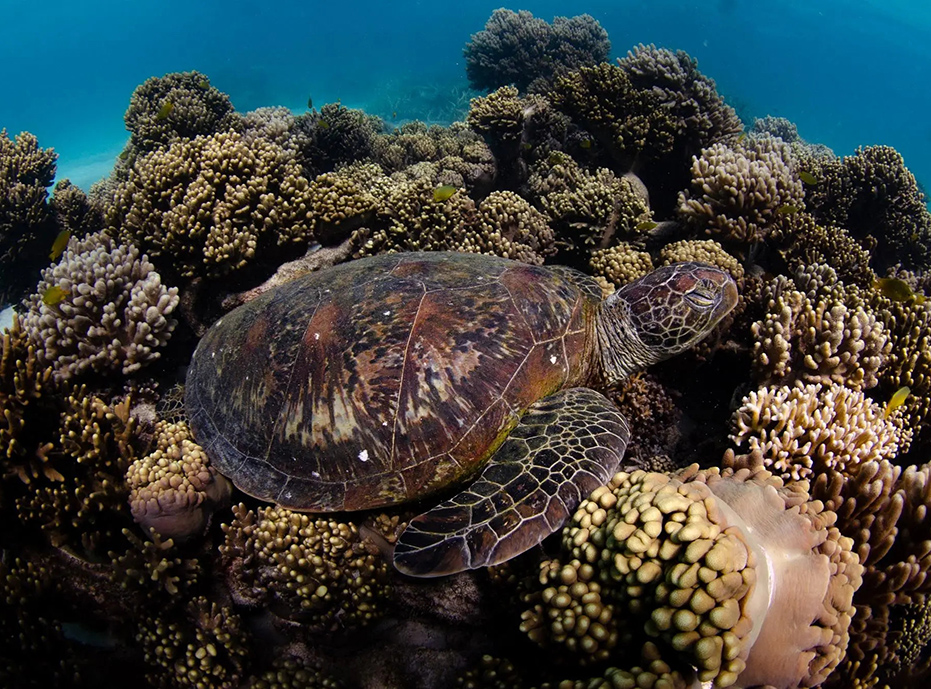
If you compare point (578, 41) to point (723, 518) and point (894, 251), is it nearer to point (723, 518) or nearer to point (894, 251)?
point (894, 251)

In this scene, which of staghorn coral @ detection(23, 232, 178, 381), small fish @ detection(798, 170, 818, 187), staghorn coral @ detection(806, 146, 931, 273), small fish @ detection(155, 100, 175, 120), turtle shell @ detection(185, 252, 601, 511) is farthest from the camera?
small fish @ detection(155, 100, 175, 120)

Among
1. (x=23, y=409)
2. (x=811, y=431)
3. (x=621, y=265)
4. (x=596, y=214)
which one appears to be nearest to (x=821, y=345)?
(x=811, y=431)

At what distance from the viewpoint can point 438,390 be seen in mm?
2527

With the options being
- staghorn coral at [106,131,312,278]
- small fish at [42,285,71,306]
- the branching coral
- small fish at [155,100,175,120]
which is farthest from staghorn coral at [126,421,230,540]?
small fish at [155,100,175,120]

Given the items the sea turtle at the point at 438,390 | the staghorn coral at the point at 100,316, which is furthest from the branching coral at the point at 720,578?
the staghorn coral at the point at 100,316

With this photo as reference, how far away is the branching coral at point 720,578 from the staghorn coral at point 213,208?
3.88 m

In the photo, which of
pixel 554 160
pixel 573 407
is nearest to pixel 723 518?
pixel 573 407

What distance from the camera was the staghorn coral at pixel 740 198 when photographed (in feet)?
14.7

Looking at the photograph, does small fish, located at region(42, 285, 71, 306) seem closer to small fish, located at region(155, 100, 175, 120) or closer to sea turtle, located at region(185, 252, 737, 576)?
sea turtle, located at region(185, 252, 737, 576)

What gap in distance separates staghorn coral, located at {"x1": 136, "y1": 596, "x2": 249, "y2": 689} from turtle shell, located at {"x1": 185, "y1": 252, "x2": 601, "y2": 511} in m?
0.69

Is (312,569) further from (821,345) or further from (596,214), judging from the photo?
(596,214)

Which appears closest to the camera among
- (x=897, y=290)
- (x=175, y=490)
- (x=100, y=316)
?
(x=175, y=490)

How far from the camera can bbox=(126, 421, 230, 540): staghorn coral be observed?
257cm

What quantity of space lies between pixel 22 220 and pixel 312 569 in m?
7.20
